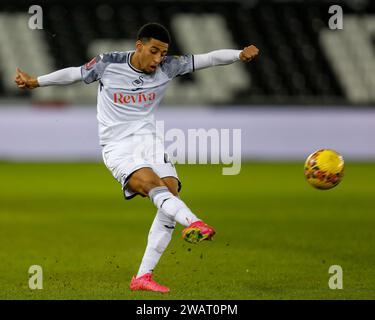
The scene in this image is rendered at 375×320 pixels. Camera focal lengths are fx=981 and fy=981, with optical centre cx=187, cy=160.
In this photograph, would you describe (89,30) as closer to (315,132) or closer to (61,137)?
(61,137)

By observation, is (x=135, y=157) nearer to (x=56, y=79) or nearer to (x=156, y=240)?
(x=156, y=240)

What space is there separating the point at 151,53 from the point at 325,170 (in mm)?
1969

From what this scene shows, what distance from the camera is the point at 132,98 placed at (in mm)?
8531

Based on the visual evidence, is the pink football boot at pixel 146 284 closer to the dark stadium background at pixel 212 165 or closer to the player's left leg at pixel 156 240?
the player's left leg at pixel 156 240

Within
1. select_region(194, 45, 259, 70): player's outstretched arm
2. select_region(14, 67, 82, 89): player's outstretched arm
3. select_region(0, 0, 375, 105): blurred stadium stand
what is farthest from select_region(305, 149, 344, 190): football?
select_region(0, 0, 375, 105): blurred stadium stand

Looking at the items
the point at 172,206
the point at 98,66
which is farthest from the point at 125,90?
the point at 172,206

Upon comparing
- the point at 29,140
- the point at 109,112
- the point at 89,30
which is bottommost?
the point at 109,112

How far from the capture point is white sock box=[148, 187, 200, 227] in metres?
7.69

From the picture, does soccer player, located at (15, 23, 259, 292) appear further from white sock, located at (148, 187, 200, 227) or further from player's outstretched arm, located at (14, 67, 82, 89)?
white sock, located at (148, 187, 200, 227)

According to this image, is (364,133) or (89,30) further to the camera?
(89,30)

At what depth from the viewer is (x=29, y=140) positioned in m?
23.5

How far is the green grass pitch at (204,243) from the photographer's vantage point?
865cm

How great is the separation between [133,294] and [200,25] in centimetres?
2095

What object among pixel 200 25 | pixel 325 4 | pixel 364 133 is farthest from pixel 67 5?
pixel 364 133
